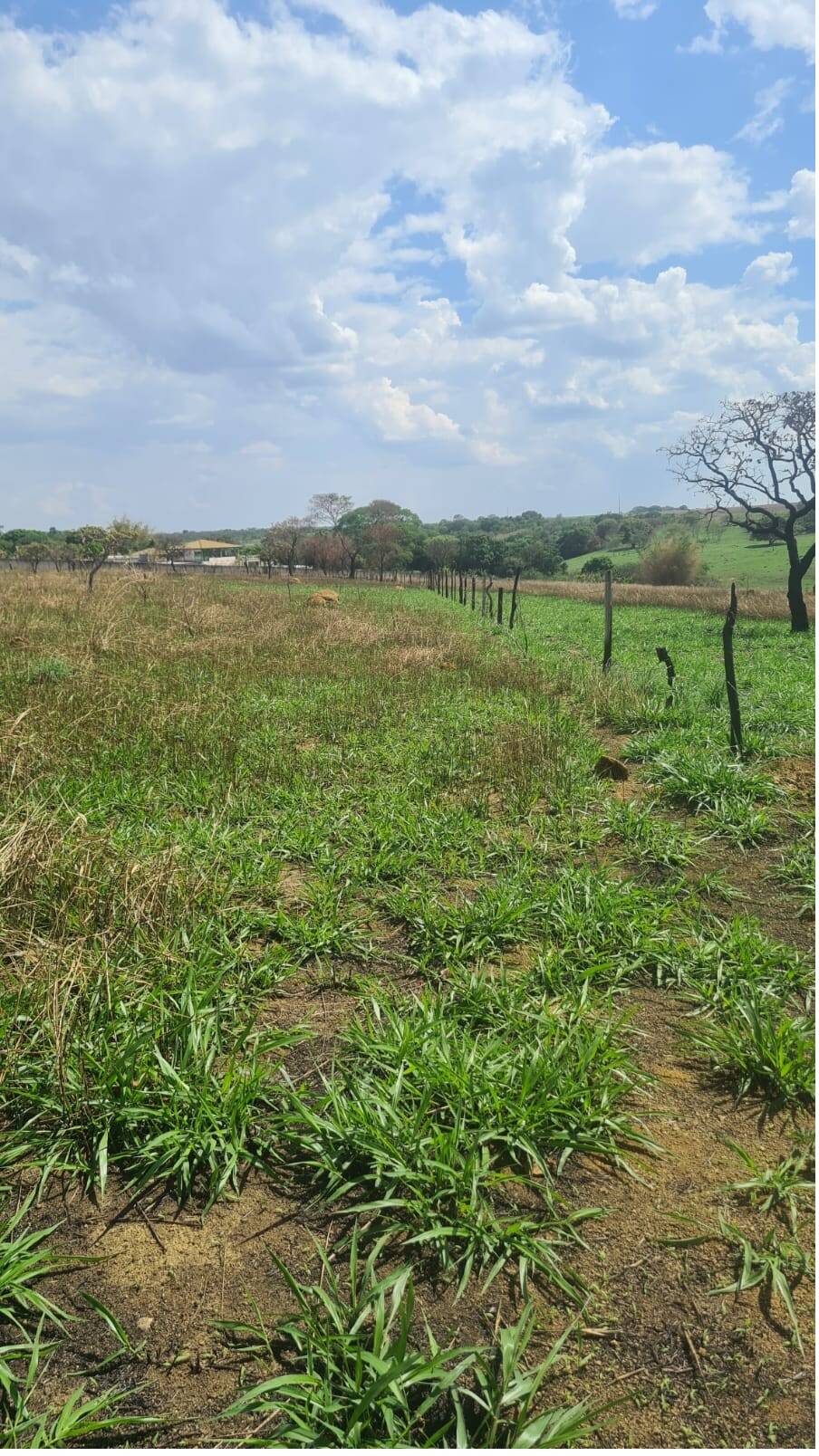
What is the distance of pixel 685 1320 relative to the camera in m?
1.75

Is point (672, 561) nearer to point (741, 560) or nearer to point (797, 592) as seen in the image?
point (741, 560)

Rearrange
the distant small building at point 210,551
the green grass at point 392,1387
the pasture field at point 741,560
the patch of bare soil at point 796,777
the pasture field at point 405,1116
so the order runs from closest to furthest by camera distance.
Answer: the green grass at point 392,1387 → the pasture field at point 405,1116 → the patch of bare soil at point 796,777 → the pasture field at point 741,560 → the distant small building at point 210,551

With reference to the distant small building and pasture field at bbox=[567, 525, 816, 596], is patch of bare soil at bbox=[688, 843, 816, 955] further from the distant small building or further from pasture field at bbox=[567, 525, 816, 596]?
the distant small building

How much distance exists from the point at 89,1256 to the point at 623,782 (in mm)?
4828

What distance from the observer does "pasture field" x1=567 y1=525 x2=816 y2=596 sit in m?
36.9

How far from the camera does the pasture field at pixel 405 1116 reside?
162 cm

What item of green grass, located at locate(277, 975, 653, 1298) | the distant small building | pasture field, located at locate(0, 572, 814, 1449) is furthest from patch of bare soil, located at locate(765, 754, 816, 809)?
the distant small building

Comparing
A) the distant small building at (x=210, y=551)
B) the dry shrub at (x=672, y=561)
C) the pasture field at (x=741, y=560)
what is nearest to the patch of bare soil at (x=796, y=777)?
the pasture field at (x=741, y=560)

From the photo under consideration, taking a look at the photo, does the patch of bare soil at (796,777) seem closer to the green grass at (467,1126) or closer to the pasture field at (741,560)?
the green grass at (467,1126)

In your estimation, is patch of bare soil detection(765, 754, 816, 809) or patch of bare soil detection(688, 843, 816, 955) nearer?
patch of bare soil detection(688, 843, 816, 955)

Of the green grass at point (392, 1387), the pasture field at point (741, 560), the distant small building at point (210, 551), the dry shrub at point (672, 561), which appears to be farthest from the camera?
the distant small building at point (210, 551)

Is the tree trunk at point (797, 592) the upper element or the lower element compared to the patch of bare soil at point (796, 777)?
upper

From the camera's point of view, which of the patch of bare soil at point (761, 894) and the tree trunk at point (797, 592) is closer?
the patch of bare soil at point (761, 894)

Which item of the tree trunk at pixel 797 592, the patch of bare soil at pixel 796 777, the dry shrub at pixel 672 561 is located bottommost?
the patch of bare soil at pixel 796 777
